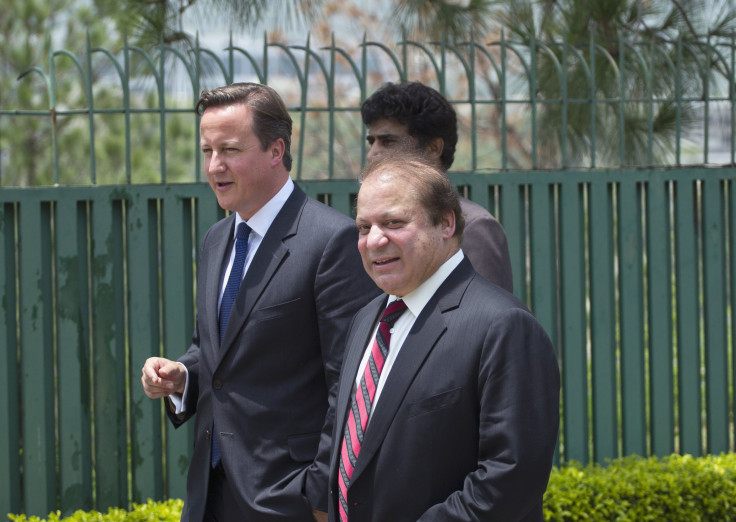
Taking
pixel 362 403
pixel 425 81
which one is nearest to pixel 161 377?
pixel 362 403

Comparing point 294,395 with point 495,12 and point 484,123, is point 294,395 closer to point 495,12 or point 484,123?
point 495,12

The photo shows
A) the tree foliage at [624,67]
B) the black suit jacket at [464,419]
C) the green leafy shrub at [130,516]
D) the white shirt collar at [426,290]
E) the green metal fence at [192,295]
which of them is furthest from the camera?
A: the tree foliage at [624,67]

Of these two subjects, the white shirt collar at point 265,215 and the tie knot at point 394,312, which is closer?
the tie knot at point 394,312

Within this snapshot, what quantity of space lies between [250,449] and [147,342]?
190 centimetres

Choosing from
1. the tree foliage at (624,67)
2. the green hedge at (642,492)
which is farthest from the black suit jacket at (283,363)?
the tree foliage at (624,67)

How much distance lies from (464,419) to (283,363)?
682 mm

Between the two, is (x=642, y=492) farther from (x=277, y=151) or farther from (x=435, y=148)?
(x=277, y=151)

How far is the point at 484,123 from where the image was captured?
570 inches

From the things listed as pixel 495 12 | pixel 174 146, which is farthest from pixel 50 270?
pixel 174 146

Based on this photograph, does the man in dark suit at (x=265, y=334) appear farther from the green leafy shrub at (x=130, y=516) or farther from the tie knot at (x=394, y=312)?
the green leafy shrub at (x=130, y=516)

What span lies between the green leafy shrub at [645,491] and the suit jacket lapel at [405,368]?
244 centimetres

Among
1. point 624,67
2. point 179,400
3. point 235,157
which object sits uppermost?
point 624,67

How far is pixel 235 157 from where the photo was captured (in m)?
2.46

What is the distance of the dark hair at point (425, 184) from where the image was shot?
6.66ft
